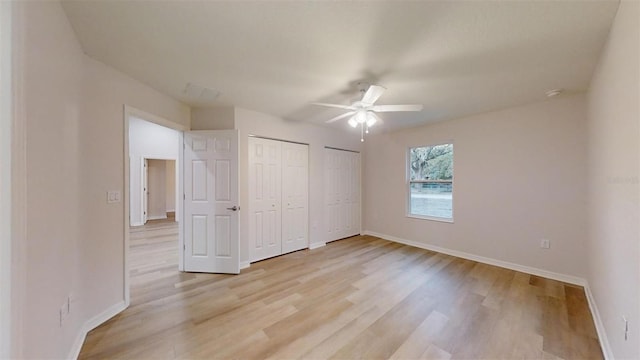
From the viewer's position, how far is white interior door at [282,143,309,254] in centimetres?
404

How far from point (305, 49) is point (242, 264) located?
2914 millimetres

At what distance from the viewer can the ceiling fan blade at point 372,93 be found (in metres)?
2.19

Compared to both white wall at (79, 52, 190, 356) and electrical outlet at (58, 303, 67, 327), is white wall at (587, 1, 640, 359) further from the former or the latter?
white wall at (79, 52, 190, 356)

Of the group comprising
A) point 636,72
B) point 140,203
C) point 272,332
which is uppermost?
point 636,72

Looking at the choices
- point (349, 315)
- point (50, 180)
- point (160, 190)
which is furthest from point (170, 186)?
point (349, 315)

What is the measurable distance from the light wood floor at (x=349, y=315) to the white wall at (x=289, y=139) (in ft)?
3.15

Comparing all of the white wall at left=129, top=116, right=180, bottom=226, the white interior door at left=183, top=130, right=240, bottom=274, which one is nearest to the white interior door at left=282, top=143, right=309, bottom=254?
the white interior door at left=183, top=130, right=240, bottom=274

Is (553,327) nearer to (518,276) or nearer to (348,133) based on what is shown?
(518,276)

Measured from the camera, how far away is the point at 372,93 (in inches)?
90.1

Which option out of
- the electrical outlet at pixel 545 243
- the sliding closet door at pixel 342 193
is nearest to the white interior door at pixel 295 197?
the sliding closet door at pixel 342 193

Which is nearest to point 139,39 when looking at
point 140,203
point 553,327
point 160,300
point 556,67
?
point 160,300

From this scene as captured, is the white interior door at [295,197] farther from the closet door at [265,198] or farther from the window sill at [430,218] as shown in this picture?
the window sill at [430,218]

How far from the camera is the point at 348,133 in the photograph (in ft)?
16.8

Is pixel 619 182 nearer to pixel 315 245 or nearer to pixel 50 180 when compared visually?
pixel 50 180
